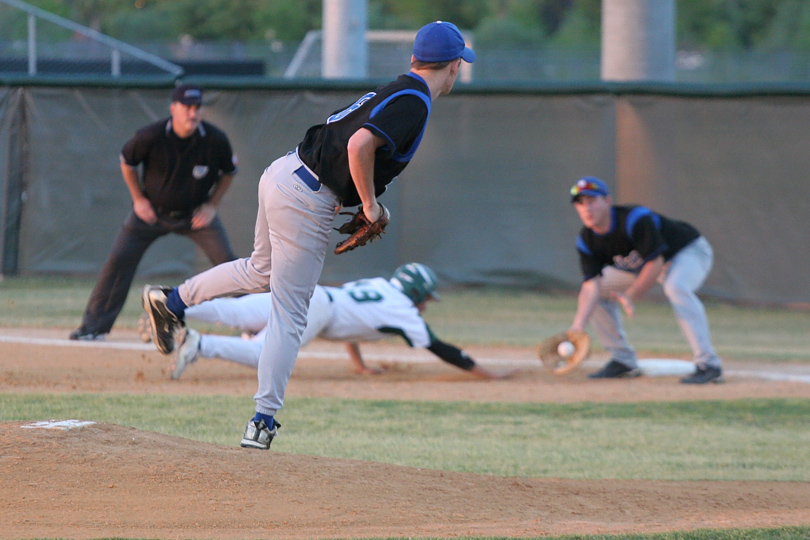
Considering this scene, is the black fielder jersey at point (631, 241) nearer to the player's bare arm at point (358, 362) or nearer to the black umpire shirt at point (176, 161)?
the player's bare arm at point (358, 362)

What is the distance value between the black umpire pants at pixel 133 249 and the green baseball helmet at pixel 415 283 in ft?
3.99

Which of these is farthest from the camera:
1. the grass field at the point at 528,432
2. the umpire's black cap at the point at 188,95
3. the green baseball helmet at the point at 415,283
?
the green baseball helmet at the point at 415,283

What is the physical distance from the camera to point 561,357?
7.12 metres

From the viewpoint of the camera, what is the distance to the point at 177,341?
233 inches

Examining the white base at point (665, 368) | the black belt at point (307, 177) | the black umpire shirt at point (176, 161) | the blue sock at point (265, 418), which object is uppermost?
the black belt at point (307, 177)

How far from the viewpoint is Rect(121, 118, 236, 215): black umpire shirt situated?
6.82m

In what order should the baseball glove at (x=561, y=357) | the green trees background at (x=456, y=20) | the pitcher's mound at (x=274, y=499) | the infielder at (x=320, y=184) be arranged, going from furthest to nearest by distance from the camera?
the green trees background at (x=456, y=20) → the baseball glove at (x=561, y=357) → the infielder at (x=320, y=184) → the pitcher's mound at (x=274, y=499)

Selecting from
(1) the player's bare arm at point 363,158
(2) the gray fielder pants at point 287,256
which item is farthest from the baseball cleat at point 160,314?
(1) the player's bare arm at point 363,158

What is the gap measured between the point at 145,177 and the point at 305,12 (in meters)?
45.9

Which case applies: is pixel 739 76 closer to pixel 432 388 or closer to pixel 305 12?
pixel 432 388

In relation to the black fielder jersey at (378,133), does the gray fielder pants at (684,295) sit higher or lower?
lower

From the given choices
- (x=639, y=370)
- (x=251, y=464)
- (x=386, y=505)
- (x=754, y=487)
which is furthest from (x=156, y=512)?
(x=639, y=370)

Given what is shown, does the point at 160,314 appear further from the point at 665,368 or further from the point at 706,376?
the point at 665,368

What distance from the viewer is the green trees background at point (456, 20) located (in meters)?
45.7
